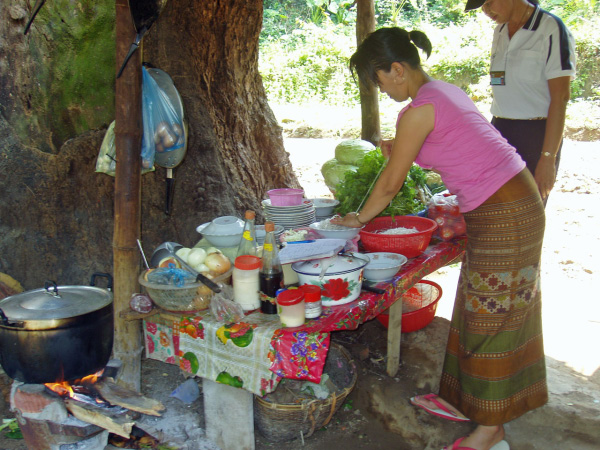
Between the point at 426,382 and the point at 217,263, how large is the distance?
1752 millimetres

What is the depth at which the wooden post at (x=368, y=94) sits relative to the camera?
5715 millimetres

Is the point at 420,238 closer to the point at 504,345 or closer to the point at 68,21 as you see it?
the point at 504,345

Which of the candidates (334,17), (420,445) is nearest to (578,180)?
(420,445)

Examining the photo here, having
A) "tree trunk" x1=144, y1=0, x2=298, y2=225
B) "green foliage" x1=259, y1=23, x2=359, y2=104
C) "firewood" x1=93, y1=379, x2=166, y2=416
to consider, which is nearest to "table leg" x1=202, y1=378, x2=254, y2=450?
"firewood" x1=93, y1=379, x2=166, y2=416

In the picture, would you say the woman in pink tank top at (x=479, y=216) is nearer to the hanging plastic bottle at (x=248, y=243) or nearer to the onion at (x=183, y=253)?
the hanging plastic bottle at (x=248, y=243)

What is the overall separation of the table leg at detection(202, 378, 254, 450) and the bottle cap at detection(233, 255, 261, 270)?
0.64m

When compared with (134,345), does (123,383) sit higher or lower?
lower

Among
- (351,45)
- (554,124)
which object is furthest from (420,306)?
(351,45)

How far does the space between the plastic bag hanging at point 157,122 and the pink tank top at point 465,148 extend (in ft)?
3.97

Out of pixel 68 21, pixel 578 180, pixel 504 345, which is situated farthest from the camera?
pixel 578 180

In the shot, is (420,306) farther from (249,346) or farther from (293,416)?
(249,346)

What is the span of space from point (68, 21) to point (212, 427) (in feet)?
8.56

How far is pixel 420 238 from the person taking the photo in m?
2.86

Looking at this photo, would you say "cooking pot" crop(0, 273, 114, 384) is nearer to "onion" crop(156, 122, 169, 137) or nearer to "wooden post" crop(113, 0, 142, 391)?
"wooden post" crop(113, 0, 142, 391)
